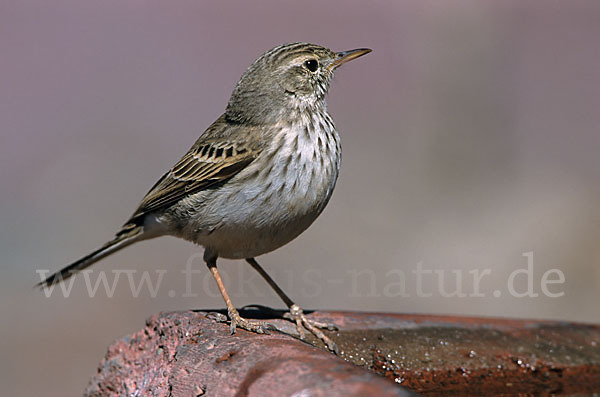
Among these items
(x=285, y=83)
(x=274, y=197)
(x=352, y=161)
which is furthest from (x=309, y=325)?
(x=352, y=161)

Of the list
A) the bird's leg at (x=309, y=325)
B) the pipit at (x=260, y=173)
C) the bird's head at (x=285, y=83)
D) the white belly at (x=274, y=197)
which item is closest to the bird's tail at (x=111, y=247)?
the pipit at (x=260, y=173)

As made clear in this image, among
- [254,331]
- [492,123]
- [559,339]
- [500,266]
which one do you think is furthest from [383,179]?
[254,331]

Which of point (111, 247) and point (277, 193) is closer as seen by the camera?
point (277, 193)

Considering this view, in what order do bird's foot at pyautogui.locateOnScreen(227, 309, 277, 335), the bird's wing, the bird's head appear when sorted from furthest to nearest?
the bird's head
the bird's wing
bird's foot at pyautogui.locateOnScreen(227, 309, 277, 335)

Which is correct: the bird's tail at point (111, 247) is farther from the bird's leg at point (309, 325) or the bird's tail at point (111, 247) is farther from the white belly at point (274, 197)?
the bird's leg at point (309, 325)

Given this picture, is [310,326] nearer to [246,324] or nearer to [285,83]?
[246,324]

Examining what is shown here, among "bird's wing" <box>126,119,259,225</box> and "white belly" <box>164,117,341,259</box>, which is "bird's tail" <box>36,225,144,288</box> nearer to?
"bird's wing" <box>126,119,259,225</box>

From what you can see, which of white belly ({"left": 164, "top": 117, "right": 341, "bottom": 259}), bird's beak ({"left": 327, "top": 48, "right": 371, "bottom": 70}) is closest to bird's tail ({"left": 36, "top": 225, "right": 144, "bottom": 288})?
white belly ({"left": 164, "top": 117, "right": 341, "bottom": 259})
